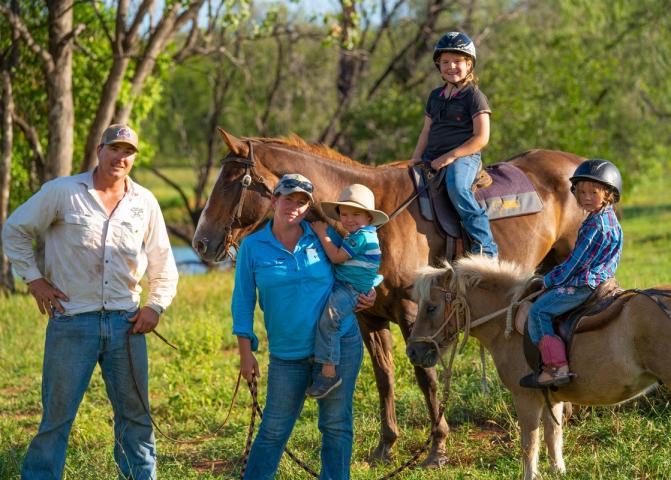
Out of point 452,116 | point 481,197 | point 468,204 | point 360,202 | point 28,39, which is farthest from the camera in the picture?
point 28,39

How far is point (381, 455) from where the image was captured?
20.4 feet

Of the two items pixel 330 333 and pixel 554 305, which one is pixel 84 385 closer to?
pixel 330 333

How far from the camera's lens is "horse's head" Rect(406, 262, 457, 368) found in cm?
514

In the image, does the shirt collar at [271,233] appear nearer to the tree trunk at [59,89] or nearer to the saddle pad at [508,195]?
the saddle pad at [508,195]

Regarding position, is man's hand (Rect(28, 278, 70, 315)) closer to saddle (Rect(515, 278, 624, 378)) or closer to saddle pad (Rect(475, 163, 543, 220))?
saddle (Rect(515, 278, 624, 378))

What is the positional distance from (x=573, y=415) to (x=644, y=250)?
12083mm

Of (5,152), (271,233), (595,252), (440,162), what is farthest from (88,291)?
(5,152)

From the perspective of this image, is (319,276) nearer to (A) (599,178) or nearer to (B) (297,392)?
(B) (297,392)

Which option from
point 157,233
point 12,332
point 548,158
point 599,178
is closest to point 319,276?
point 157,233

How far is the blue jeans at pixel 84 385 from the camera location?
493 centimetres

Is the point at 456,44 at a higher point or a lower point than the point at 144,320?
higher

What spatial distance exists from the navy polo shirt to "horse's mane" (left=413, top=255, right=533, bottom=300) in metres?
1.62

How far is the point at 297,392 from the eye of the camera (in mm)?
4617

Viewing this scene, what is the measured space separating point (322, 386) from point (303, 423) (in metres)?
2.78
